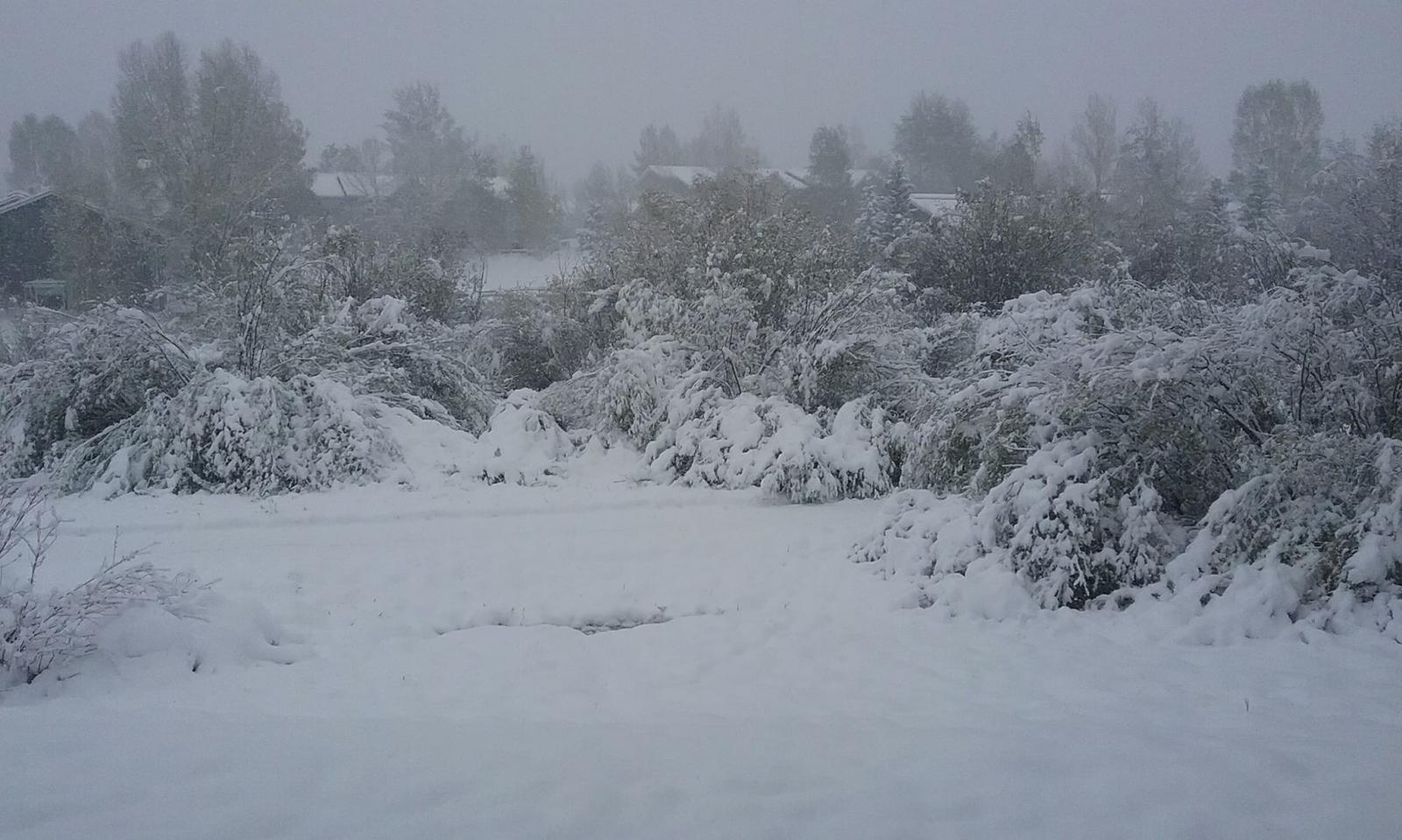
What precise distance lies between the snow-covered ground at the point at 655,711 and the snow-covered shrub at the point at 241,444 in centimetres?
224

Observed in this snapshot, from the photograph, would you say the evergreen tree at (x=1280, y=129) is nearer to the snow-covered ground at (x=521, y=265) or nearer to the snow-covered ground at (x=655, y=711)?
the snow-covered ground at (x=521, y=265)

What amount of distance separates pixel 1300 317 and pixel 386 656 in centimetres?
645

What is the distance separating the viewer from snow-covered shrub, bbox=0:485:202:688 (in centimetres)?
448

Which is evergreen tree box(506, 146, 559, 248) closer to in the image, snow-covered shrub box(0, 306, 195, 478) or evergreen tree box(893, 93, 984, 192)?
evergreen tree box(893, 93, 984, 192)

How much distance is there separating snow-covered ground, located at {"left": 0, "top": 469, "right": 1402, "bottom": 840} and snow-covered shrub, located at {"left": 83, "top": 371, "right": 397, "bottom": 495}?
2240 mm

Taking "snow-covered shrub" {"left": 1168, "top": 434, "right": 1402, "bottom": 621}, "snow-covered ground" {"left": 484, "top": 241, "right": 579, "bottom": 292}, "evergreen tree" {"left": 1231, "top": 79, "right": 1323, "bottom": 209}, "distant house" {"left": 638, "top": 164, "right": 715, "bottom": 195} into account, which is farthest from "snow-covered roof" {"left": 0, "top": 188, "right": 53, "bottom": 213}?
"evergreen tree" {"left": 1231, "top": 79, "right": 1323, "bottom": 209}

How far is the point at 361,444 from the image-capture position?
1024cm

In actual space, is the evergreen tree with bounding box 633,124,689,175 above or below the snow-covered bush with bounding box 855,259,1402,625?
above

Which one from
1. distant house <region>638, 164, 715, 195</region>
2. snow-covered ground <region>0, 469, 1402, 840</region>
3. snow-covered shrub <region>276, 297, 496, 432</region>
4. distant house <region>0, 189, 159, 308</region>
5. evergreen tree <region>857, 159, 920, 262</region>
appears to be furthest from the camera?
distant house <region>638, 164, 715, 195</region>

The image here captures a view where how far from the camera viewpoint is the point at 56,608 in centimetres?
466

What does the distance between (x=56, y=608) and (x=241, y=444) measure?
570 cm

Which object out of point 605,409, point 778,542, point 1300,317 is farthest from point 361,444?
point 1300,317

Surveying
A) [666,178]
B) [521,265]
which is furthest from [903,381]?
[666,178]

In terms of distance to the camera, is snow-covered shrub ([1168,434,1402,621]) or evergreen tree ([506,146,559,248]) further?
evergreen tree ([506,146,559,248])
